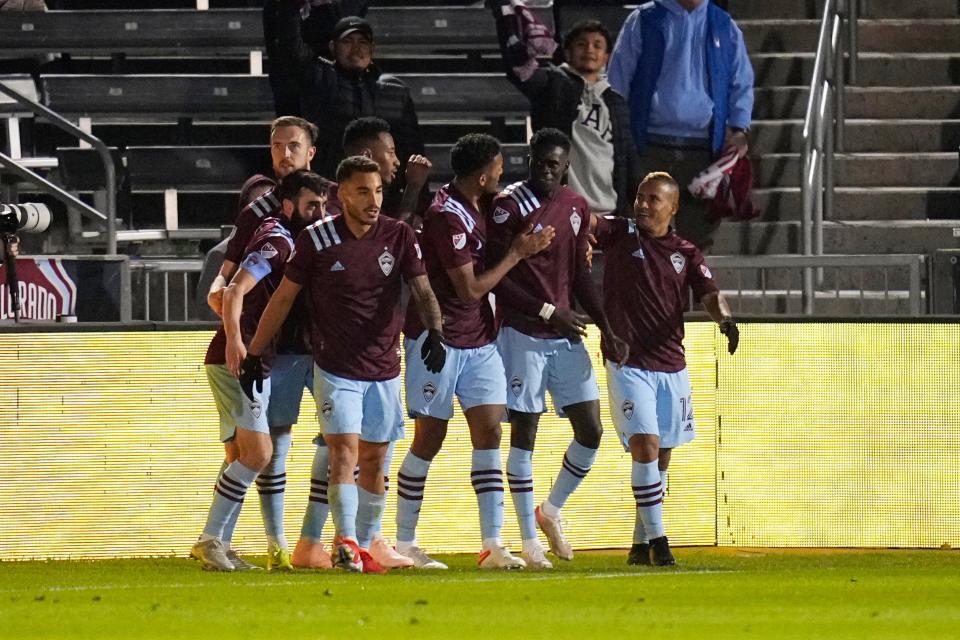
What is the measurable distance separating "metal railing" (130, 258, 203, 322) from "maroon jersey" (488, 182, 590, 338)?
2528 millimetres

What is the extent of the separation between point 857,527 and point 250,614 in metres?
5.08

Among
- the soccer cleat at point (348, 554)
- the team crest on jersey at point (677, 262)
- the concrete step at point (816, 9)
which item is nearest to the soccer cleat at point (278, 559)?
the soccer cleat at point (348, 554)

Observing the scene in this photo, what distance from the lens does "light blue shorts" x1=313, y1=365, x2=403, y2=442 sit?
29.6ft

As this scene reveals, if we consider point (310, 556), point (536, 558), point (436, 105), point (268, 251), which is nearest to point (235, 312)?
point (268, 251)

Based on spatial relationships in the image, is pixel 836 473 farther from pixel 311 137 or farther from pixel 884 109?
pixel 884 109

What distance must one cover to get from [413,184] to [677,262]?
1641 mm

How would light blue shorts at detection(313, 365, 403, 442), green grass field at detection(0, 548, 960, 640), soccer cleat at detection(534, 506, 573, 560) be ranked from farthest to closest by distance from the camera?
soccer cleat at detection(534, 506, 573, 560) < light blue shorts at detection(313, 365, 403, 442) < green grass field at detection(0, 548, 960, 640)

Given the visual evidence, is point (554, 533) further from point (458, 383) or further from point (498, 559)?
point (458, 383)

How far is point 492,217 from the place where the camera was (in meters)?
9.79

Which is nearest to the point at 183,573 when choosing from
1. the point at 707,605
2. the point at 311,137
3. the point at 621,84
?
the point at 311,137

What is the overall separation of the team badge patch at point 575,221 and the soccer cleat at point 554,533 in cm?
157

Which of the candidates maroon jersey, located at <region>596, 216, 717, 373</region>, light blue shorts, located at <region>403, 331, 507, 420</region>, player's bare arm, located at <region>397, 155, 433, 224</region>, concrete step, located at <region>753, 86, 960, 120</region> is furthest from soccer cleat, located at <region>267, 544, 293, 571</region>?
concrete step, located at <region>753, 86, 960, 120</region>

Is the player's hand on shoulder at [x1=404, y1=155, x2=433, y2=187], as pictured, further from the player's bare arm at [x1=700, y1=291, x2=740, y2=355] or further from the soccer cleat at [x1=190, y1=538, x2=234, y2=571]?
the soccer cleat at [x1=190, y1=538, x2=234, y2=571]

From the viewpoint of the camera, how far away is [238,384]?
9359mm
